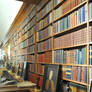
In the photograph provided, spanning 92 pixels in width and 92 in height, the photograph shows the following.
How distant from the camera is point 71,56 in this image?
7.00ft

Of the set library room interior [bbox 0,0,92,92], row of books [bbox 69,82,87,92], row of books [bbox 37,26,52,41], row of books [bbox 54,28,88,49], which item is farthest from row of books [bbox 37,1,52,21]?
row of books [bbox 69,82,87,92]

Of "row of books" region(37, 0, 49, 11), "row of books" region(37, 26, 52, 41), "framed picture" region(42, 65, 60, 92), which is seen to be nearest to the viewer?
"framed picture" region(42, 65, 60, 92)

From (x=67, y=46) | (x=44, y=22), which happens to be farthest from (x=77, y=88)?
(x=44, y=22)

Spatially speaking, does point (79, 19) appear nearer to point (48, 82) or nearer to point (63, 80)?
point (63, 80)

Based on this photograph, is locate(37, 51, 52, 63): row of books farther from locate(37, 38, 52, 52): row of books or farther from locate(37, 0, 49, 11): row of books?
locate(37, 0, 49, 11): row of books

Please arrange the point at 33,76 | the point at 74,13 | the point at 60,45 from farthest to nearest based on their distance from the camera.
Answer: the point at 33,76, the point at 60,45, the point at 74,13

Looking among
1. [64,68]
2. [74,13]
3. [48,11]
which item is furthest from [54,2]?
[64,68]

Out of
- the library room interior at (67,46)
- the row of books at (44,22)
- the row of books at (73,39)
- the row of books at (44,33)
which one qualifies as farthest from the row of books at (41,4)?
the row of books at (73,39)

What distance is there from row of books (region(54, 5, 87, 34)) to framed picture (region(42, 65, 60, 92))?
2.11 feet

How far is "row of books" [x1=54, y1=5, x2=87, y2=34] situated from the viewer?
1899 millimetres

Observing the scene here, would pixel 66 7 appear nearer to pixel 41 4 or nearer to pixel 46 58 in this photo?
pixel 46 58

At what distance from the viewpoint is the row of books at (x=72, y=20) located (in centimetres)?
190

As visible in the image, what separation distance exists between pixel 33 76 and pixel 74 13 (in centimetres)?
236

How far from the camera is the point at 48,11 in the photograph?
300 centimetres
